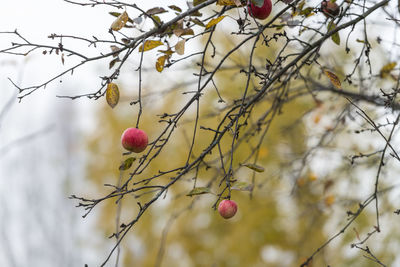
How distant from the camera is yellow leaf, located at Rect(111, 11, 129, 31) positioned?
1.38 metres

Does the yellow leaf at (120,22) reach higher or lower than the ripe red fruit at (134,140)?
higher

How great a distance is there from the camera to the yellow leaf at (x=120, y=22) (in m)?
1.38

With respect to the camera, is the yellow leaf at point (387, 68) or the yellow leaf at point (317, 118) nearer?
the yellow leaf at point (387, 68)

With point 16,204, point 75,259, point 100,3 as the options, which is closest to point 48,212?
point 16,204

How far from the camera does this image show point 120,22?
4.54ft

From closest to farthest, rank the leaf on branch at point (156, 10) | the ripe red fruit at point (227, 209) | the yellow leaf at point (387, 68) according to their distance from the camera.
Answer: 1. the ripe red fruit at point (227, 209)
2. the leaf on branch at point (156, 10)
3. the yellow leaf at point (387, 68)

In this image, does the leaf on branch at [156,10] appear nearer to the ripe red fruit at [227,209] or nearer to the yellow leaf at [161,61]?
the yellow leaf at [161,61]

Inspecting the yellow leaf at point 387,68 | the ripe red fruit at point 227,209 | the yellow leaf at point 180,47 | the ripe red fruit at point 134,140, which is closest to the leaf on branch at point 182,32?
the yellow leaf at point 180,47

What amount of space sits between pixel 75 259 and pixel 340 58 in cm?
890

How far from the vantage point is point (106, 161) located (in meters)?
7.80

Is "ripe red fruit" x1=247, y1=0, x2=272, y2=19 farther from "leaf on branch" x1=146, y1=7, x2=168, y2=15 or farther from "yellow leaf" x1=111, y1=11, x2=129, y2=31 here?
"yellow leaf" x1=111, y1=11, x2=129, y2=31

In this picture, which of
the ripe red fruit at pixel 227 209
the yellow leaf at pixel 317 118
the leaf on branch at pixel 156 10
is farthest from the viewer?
the yellow leaf at pixel 317 118

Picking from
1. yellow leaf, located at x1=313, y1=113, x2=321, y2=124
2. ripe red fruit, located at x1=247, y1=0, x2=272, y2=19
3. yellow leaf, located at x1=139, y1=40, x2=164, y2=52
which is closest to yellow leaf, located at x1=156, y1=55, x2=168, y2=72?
yellow leaf, located at x1=139, y1=40, x2=164, y2=52

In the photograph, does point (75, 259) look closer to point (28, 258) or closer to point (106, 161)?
point (28, 258)
